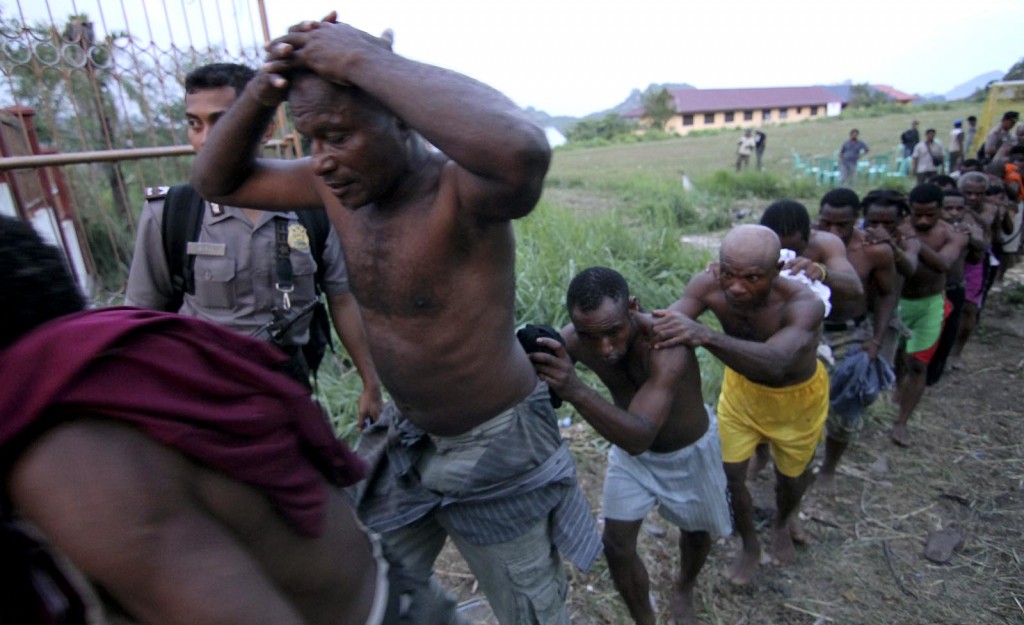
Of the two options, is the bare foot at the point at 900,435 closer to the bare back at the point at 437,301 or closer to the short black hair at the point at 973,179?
the short black hair at the point at 973,179

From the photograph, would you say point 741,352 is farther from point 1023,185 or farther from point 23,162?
point 1023,185

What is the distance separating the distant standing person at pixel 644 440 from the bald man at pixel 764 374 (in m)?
0.31

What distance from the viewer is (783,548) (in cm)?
295

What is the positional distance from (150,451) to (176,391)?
0.08 metres

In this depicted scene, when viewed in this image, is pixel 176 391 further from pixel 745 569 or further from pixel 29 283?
pixel 745 569

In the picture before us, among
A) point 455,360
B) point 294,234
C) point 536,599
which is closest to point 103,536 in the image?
point 455,360

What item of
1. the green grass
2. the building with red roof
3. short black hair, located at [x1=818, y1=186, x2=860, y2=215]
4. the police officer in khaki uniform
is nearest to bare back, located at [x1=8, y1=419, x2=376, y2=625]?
the police officer in khaki uniform

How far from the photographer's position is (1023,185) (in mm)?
6414

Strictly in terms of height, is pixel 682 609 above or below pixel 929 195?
below

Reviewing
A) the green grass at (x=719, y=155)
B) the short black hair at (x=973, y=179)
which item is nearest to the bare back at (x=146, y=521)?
the short black hair at (x=973, y=179)

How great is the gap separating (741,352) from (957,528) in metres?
1.77

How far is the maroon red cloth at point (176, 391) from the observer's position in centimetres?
70

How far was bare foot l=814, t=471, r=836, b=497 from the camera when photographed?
344 centimetres

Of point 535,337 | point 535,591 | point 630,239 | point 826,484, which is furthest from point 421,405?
point 630,239
